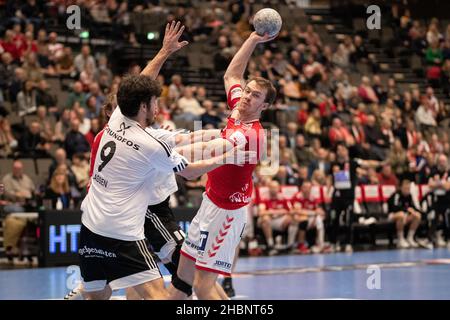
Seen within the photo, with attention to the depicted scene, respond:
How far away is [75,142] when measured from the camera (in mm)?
16547

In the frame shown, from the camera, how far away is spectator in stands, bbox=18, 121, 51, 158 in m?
16.6

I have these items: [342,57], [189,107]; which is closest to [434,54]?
[342,57]

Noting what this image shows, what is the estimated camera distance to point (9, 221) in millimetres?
15094

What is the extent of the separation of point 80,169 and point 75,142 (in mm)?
673

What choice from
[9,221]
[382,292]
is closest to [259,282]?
[382,292]

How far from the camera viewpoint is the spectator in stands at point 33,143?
1662 cm

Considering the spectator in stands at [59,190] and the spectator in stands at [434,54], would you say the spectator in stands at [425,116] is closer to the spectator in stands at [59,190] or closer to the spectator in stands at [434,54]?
the spectator in stands at [434,54]

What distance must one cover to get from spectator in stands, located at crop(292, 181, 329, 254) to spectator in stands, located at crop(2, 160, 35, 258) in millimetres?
5322

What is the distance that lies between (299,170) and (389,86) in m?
6.97

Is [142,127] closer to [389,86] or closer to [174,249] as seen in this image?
[174,249]

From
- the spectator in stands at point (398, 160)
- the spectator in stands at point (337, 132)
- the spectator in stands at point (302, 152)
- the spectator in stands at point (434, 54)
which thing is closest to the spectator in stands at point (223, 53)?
the spectator in stands at point (302, 152)

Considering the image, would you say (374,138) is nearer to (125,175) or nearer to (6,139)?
(6,139)

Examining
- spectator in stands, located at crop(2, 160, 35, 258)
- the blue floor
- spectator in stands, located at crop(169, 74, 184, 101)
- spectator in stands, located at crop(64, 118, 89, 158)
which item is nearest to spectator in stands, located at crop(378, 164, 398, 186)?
the blue floor

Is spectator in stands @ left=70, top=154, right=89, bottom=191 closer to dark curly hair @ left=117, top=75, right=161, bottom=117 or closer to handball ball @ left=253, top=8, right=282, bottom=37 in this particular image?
handball ball @ left=253, top=8, right=282, bottom=37
